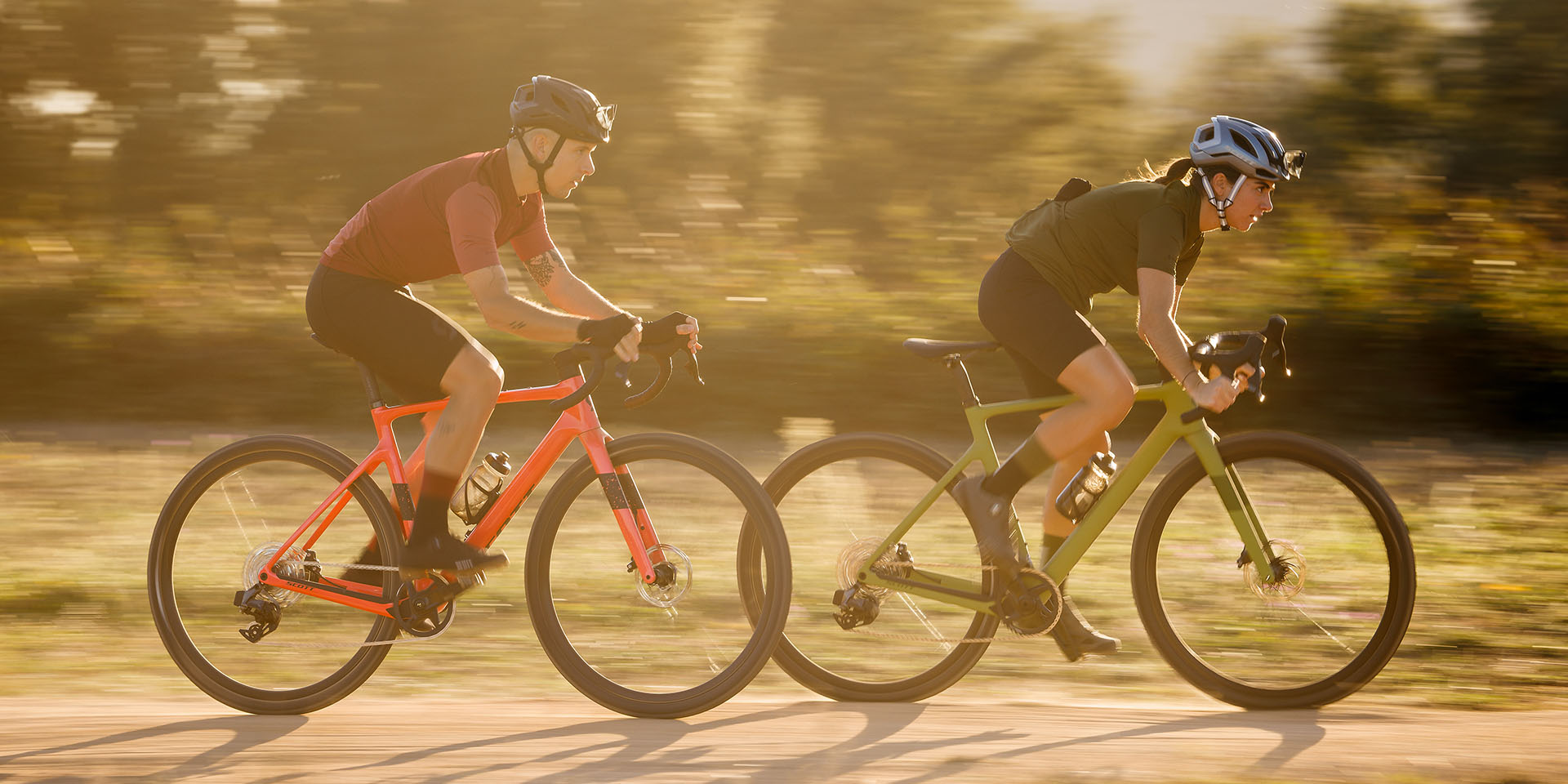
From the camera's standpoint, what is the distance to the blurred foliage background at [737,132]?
506 inches

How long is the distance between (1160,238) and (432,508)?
249cm

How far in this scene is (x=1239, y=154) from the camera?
15.3 feet

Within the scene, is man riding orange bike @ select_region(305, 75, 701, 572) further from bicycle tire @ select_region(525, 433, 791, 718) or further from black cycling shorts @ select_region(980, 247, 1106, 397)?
black cycling shorts @ select_region(980, 247, 1106, 397)

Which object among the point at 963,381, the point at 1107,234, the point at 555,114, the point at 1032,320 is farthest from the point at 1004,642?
the point at 555,114

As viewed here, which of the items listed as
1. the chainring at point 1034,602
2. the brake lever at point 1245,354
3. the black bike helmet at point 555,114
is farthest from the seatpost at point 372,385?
the brake lever at point 1245,354

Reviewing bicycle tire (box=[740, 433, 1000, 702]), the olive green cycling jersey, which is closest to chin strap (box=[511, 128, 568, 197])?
bicycle tire (box=[740, 433, 1000, 702])

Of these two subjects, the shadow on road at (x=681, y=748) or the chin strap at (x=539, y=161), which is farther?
the chin strap at (x=539, y=161)

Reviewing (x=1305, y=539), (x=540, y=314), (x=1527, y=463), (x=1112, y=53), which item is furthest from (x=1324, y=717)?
(x=1112, y=53)

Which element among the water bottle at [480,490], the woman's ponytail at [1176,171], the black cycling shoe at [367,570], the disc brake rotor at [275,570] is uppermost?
the woman's ponytail at [1176,171]

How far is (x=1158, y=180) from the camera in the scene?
16.5 feet

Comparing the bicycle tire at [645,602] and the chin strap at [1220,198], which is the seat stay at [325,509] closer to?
the bicycle tire at [645,602]

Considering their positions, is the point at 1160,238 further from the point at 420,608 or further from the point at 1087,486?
the point at 420,608

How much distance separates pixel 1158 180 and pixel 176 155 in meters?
12.9

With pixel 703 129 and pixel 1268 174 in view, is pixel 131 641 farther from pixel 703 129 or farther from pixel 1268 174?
pixel 703 129
